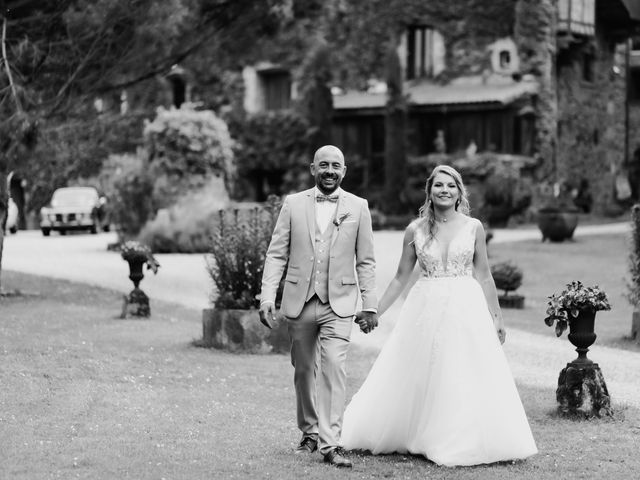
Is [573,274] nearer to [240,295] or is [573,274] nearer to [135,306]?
[135,306]

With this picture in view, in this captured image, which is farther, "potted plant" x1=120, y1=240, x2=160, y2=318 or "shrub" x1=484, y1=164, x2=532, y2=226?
"shrub" x1=484, y1=164, x2=532, y2=226

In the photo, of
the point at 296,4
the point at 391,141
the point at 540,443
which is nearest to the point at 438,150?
the point at 391,141

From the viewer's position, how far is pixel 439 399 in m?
7.05

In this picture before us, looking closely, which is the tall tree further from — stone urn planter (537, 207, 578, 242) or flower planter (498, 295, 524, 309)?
stone urn planter (537, 207, 578, 242)

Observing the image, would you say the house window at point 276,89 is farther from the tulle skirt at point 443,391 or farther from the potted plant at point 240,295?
the tulle skirt at point 443,391

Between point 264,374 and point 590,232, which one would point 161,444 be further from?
point 590,232

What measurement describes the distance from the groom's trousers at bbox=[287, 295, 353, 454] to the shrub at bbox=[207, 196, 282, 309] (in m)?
4.96

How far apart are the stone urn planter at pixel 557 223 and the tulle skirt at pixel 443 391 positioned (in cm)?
2015

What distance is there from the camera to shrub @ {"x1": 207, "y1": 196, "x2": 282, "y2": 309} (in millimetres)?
12242

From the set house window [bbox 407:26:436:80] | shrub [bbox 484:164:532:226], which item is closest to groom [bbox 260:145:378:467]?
shrub [bbox 484:164:532:226]

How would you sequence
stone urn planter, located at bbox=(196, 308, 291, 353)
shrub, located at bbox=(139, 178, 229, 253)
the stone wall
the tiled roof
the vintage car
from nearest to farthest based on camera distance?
1. stone urn planter, located at bbox=(196, 308, 291, 353)
2. shrub, located at bbox=(139, 178, 229, 253)
3. the vintage car
4. the tiled roof
5. the stone wall

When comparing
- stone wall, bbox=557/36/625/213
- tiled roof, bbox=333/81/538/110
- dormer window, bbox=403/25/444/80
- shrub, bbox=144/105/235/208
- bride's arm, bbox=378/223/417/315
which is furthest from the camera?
stone wall, bbox=557/36/625/213

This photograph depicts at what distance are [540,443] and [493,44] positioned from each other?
29.9 m

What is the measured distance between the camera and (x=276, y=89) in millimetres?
39938
